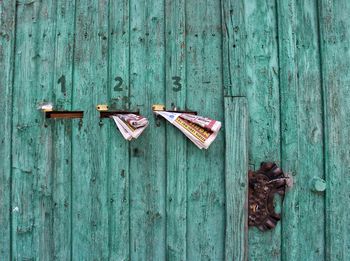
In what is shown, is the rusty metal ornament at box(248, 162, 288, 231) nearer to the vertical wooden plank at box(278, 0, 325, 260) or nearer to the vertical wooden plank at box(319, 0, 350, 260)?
the vertical wooden plank at box(278, 0, 325, 260)

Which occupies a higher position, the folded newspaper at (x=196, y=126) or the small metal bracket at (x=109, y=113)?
the small metal bracket at (x=109, y=113)

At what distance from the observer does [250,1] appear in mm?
1626

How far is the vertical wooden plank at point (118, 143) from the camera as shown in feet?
5.21

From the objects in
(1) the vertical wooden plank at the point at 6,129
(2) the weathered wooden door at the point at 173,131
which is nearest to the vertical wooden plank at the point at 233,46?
(2) the weathered wooden door at the point at 173,131

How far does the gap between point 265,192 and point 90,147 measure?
921mm

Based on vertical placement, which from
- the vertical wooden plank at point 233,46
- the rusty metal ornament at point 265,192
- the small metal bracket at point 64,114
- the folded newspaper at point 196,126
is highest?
the vertical wooden plank at point 233,46

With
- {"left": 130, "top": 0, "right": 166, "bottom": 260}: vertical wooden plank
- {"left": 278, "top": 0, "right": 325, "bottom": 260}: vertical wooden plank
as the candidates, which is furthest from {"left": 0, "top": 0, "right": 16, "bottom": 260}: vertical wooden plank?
{"left": 278, "top": 0, "right": 325, "bottom": 260}: vertical wooden plank

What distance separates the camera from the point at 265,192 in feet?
5.13

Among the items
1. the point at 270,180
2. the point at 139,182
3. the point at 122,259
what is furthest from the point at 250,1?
the point at 122,259

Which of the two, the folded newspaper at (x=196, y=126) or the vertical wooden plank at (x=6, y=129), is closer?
the folded newspaper at (x=196, y=126)

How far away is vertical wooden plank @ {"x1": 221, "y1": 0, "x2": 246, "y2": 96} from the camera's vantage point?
5.24ft

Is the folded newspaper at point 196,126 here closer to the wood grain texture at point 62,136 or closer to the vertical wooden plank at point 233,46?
the vertical wooden plank at point 233,46

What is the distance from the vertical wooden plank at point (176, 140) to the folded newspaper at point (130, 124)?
0.14 meters

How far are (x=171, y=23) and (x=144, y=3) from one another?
0.18 metres
